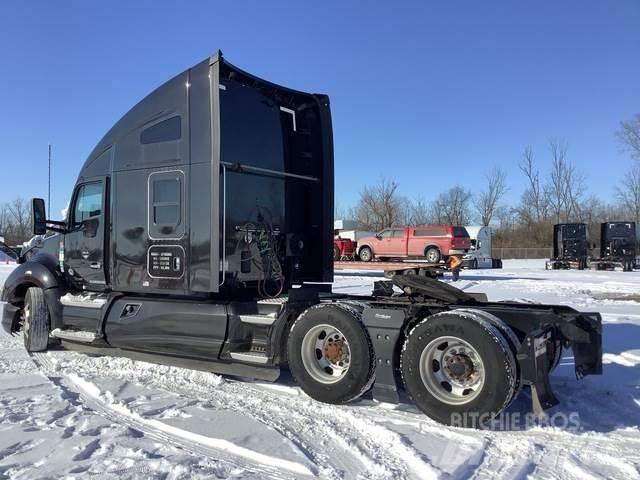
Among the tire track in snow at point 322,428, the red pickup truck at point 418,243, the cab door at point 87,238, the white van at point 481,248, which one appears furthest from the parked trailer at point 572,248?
the tire track in snow at point 322,428

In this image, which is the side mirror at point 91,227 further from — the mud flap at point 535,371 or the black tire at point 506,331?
the mud flap at point 535,371

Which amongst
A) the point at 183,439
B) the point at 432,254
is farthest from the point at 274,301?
the point at 432,254

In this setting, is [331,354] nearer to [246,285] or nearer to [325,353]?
[325,353]

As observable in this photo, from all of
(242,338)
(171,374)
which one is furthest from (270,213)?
(171,374)

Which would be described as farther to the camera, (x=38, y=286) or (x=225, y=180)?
(x=38, y=286)

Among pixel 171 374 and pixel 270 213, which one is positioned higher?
pixel 270 213

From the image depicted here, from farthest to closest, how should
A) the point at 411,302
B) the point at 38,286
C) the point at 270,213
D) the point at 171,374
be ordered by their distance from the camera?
1. the point at 38,286
2. the point at 270,213
3. the point at 171,374
4. the point at 411,302

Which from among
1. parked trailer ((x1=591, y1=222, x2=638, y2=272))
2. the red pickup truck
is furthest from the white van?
parked trailer ((x1=591, y1=222, x2=638, y2=272))

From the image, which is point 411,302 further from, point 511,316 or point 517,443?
point 517,443

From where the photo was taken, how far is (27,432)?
14.1ft

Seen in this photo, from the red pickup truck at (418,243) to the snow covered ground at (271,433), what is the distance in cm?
2080

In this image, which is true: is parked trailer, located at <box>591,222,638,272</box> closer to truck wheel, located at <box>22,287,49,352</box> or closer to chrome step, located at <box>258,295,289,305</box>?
chrome step, located at <box>258,295,289,305</box>

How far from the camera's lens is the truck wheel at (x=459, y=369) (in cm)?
426

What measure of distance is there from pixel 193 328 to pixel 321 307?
1695mm
